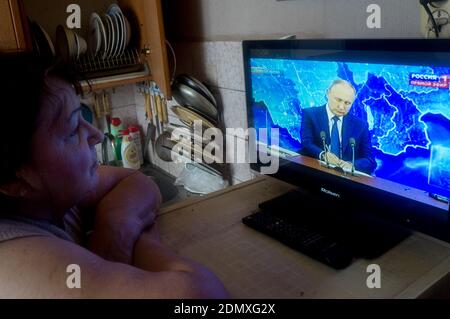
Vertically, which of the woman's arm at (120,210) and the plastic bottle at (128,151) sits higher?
the woman's arm at (120,210)

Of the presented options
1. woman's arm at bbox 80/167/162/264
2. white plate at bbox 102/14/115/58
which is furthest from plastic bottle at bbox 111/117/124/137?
woman's arm at bbox 80/167/162/264

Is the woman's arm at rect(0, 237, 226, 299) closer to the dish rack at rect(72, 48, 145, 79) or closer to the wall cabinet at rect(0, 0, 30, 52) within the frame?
the wall cabinet at rect(0, 0, 30, 52)

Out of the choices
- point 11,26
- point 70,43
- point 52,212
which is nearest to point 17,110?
point 52,212

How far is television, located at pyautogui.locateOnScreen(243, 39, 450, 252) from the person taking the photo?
71 centimetres

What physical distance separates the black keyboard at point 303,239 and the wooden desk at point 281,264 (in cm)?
1

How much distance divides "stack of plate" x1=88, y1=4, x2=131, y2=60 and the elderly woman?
0.88 metres

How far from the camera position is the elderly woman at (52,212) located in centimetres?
52

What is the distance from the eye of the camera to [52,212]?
69cm

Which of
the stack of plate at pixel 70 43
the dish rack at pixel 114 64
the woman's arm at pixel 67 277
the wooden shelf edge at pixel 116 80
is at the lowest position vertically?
the woman's arm at pixel 67 277

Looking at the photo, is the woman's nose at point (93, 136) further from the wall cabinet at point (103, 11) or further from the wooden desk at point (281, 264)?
the wall cabinet at point (103, 11)

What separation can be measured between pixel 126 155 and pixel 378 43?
138cm

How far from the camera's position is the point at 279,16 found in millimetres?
1155

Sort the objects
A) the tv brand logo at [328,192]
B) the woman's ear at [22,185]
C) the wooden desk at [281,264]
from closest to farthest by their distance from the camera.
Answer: the woman's ear at [22,185] → the wooden desk at [281,264] → the tv brand logo at [328,192]

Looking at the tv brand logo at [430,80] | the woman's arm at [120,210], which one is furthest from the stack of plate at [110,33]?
the tv brand logo at [430,80]
